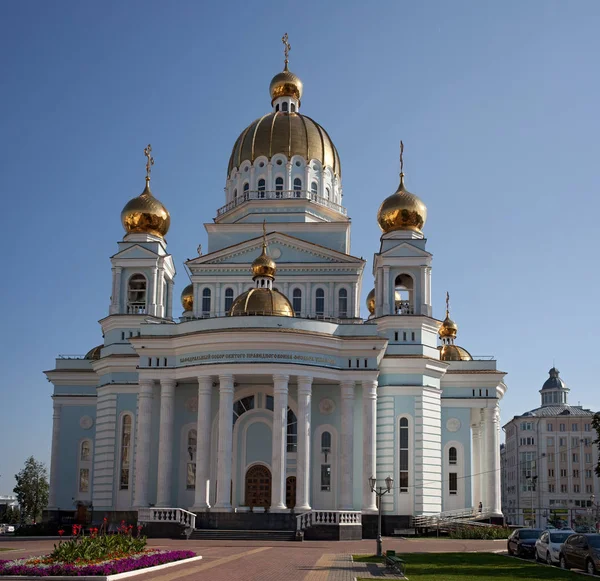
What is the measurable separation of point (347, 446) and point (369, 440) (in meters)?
1.22

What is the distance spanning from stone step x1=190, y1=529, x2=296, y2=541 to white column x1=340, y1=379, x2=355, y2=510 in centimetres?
356

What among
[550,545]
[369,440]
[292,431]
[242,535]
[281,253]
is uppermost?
[281,253]

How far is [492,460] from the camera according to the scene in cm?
5231

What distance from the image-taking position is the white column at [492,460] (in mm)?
51781

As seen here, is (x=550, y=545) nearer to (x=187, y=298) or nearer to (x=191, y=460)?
(x=191, y=460)

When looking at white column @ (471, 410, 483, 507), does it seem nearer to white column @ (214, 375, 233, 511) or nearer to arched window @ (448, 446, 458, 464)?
arched window @ (448, 446, 458, 464)

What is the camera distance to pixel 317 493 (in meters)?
43.8

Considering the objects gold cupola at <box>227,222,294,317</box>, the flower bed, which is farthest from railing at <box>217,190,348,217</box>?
the flower bed

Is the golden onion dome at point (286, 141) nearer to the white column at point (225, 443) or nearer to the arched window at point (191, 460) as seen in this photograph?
the arched window at point (191, 460)

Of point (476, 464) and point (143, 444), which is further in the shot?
point (476, 464)

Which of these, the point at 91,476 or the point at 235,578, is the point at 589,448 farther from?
the point at 235,578

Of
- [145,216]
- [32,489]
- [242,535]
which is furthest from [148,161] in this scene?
[32,489]

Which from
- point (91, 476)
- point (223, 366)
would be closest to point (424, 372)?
point (223, 366)

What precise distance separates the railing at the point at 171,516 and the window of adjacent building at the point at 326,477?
7.24 meters
